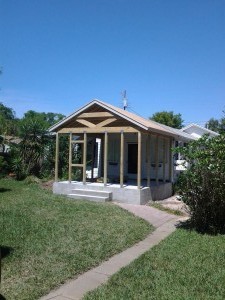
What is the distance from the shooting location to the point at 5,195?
14.6m

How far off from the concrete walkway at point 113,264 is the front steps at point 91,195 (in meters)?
2.54

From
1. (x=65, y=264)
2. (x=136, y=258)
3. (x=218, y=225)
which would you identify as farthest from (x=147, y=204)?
(x=65, y=264)

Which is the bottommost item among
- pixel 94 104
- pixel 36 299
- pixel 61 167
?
pixel 36 299

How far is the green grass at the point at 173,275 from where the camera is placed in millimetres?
5242

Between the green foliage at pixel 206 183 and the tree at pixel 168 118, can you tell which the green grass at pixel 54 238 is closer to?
the green foliage at pixel 206 183

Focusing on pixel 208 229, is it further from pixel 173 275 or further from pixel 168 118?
pixel 168 118

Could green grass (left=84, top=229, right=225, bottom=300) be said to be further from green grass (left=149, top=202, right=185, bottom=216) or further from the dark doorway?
the dark doorway

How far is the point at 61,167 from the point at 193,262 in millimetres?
14424

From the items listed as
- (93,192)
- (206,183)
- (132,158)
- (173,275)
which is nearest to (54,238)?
(173,275)

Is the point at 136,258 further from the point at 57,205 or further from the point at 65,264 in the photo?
the point at 57,205

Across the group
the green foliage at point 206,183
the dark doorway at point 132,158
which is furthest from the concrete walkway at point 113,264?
the dark doorway at point 132,158

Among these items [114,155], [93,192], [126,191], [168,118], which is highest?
[168,118]

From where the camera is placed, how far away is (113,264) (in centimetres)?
678

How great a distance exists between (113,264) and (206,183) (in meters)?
3.74
